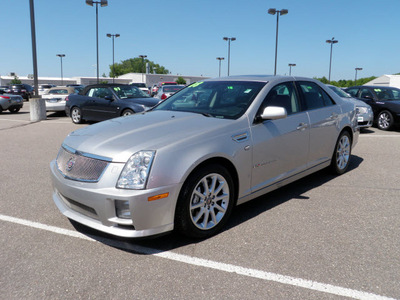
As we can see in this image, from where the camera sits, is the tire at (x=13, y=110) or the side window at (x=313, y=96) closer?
the side window at (x=313, y=96)

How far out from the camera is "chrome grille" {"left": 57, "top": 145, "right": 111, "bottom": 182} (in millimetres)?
3106

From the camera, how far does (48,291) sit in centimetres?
262

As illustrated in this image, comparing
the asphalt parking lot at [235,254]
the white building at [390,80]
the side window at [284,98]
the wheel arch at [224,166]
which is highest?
the white building at [390,80]

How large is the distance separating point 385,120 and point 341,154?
7.21 m

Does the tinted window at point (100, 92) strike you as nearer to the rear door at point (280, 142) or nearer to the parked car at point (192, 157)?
the parked car at point (192, 157)

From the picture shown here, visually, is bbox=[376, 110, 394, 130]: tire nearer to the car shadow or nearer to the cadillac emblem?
the car shadow

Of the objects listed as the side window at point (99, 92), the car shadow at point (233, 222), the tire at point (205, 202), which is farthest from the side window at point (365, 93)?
the tire at point (205, 202)

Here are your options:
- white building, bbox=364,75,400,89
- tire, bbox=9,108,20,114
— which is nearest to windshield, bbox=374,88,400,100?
tire, bbox=9,108,20,114

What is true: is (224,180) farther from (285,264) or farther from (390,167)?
(390,167)

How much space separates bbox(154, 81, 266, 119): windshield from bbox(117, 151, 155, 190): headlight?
121cm

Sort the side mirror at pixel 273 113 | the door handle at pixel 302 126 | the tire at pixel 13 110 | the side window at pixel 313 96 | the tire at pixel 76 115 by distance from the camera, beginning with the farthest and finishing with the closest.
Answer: the tire at pixel 13 110
the tire at pixel 76 115
the side window at pixel 313 96
the door handle at pixel 302 126
the side mirror at pixel 273 113

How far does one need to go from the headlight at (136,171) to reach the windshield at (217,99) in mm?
1213

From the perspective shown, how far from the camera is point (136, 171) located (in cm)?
301

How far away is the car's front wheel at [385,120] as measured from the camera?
11.5 metres
